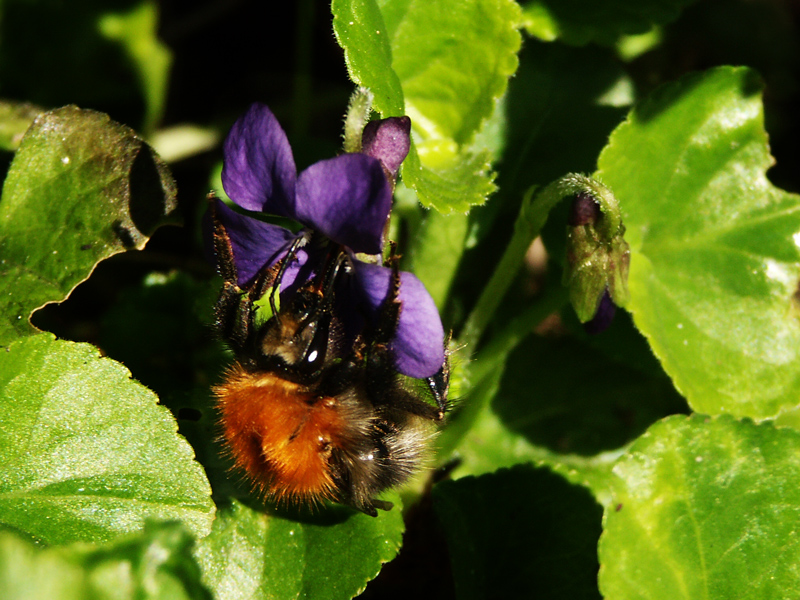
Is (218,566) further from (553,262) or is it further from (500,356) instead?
(553,262)

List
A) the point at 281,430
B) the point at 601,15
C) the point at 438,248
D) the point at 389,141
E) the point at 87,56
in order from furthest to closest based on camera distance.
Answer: the point at 87,56
the point at 601,15
the point at 438,248
the point at 389,141
the point at 281,430

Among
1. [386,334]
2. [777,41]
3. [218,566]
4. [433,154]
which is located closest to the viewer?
[386,334]

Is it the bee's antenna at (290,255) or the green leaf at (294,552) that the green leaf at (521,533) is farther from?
the bee's antenna at (290,255)

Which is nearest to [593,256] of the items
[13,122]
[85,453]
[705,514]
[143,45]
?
[705,514]

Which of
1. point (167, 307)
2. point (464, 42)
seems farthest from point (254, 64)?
point (464, 42)

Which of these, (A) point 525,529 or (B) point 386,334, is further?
(A) point 525,529

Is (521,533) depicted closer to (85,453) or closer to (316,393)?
(316,393)

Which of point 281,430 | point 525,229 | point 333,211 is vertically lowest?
point 525,229

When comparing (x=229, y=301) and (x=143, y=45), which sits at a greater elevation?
(x=229, y=301)
